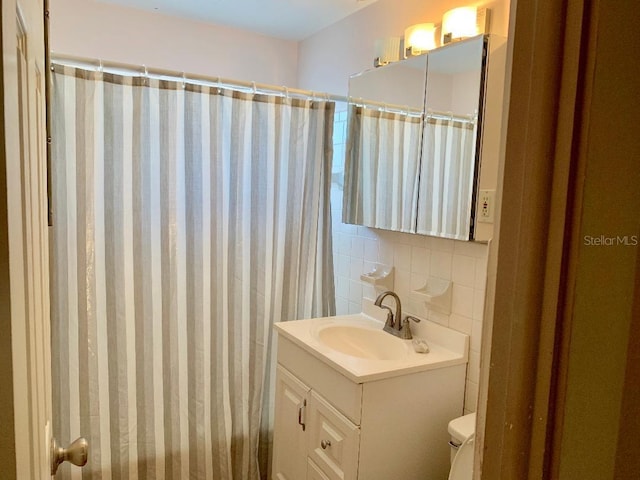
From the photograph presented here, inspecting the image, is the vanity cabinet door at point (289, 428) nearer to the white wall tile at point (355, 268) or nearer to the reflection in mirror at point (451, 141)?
the white wall tile at point (355, 268)

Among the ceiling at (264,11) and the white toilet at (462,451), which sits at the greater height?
the ceiling at (264,11)

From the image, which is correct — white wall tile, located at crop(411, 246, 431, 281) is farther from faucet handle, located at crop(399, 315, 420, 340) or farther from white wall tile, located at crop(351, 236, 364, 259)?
white wall tile, located at crop(351, 236, 364, 259)

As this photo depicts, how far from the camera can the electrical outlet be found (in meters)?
1.55

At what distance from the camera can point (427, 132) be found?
6.07 feet

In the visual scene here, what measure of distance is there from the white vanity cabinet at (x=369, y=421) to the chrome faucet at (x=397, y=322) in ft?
0.88

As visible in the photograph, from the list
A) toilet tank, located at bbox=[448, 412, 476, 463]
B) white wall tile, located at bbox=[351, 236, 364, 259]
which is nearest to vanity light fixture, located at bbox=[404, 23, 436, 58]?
white wall tile, located at bbox=[351, 236, 364, 259]

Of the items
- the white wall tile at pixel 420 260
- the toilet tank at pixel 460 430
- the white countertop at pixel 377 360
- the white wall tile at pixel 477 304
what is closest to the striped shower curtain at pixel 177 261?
the white countertop at pixel 377 360

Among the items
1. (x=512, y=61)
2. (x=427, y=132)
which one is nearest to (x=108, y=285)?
(x=427, y=132)

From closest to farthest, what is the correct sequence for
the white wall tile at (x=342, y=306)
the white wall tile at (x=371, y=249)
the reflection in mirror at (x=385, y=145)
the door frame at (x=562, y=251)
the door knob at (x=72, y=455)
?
the door frame at (x=562, y=251), the door knob at (x=72, y=455), the reflection in mirror at (x=385, y=145), the white wall tile at (x=371, y=249), the white wall tile at (x=342, y=306)

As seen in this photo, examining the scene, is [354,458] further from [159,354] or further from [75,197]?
[75,197]

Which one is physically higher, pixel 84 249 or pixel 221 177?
pixel 221 177

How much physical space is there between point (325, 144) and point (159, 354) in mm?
1212

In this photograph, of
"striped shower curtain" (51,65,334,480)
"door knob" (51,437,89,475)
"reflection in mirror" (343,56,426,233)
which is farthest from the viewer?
"reflection in mirror" (343,56,426,233)

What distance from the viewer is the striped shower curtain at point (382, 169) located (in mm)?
1934
